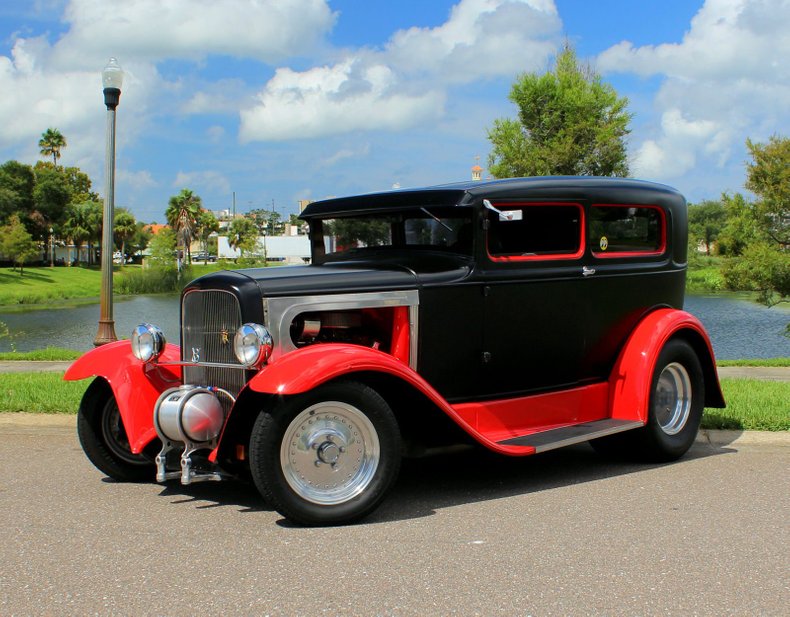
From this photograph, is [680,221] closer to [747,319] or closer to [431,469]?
[431,469]

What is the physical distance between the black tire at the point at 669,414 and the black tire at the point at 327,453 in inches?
84.1

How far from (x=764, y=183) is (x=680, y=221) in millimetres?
23988

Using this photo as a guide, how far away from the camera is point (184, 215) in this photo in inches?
2972

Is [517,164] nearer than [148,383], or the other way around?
[148,383]

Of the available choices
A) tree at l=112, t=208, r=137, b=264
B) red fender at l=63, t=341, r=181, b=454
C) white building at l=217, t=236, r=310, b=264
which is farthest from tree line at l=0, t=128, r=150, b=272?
red fender at l=63, t=341, r=181, b=454

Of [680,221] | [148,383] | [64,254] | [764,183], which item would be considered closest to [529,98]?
[764,183]

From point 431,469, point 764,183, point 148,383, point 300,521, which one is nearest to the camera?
point 300,521

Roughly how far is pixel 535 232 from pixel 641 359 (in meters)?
1.20

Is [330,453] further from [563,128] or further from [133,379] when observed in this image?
[563,128]

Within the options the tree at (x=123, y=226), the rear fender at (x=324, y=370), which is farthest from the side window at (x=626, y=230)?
the tree at (x=123, y=226)

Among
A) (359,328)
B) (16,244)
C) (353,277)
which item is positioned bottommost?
(359,328)

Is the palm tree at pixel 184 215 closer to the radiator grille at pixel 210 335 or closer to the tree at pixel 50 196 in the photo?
the tree at pixel 50 196

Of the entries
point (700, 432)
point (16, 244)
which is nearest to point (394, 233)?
point (700, 432)

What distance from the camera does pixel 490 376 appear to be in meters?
5.58
